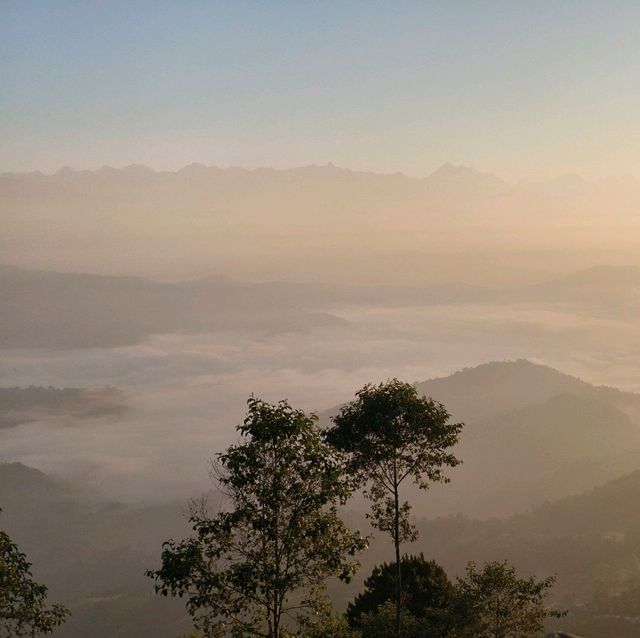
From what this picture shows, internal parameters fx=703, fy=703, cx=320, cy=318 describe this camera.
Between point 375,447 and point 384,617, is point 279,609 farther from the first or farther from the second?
point 384,617

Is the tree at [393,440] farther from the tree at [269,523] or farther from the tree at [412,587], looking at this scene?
the tree at [412,587]

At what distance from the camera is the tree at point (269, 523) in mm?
27906

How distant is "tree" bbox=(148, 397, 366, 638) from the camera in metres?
27.9

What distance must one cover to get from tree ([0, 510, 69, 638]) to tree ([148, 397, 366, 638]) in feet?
17.7

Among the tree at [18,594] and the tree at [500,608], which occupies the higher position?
the tree at [18,594]

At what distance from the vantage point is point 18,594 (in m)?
28.1

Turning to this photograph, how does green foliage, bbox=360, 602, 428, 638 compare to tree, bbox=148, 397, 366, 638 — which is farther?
green foliage, bbox=360, 602, 428, 638

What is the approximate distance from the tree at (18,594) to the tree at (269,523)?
5.39m

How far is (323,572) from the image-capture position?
29.2 m

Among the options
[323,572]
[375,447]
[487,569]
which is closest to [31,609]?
→ [323,572]

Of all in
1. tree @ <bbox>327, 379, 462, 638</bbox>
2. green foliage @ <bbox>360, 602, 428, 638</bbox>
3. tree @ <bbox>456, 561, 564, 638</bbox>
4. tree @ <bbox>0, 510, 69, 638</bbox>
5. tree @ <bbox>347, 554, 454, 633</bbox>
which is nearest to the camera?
tree @ <bbox>0, 510, 69, 638</bbox>

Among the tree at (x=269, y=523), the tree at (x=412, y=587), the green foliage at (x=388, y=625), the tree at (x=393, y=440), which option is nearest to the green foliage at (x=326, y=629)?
the tree at (x=269, y=523)

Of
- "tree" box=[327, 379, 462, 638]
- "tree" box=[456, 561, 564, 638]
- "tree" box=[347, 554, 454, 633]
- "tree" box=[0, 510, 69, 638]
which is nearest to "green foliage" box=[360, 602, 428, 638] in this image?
"tree" box=[327, 379, 462, 638]

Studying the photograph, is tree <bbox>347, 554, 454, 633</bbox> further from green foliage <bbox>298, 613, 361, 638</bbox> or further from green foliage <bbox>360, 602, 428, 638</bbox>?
green foliage <bbox>298, 613, 361, 638</bbox>
